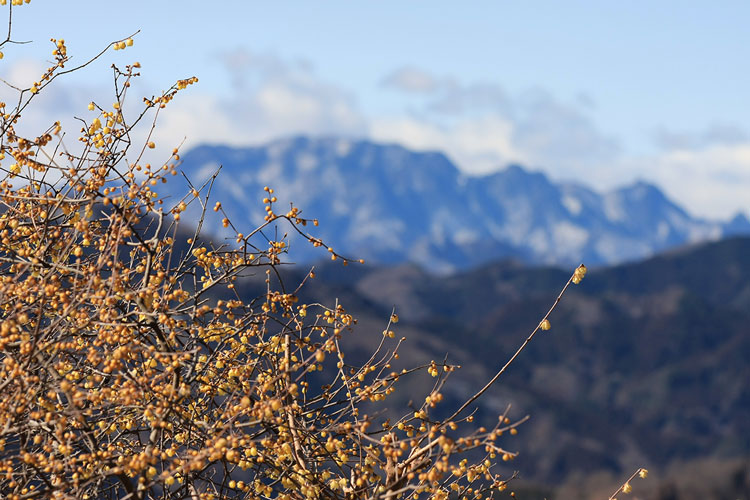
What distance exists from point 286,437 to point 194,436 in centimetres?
89

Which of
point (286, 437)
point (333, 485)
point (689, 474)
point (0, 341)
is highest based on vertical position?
point (0, 341)

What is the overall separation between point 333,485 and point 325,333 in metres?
1.76

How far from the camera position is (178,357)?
825cm

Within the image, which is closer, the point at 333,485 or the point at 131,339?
the point at 131,339

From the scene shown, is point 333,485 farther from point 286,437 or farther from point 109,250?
point 109,250

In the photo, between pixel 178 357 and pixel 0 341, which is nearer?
pixel 0 341

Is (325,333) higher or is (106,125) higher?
(106,125)

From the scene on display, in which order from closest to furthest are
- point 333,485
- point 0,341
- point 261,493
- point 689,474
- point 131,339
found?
point 0,341 < point 131,339 < point 333,485 < point 261,493 < point 689,474

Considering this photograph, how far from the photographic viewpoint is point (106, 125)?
33.4 ft

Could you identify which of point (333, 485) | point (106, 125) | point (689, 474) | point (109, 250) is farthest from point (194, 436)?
point (689, 474)

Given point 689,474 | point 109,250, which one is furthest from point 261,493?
point 689,474

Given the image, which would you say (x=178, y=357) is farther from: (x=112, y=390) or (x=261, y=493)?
(x=261, y=493)

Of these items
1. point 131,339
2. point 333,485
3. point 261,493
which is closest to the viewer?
point 131,339

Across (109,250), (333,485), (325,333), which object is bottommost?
(333,485)
